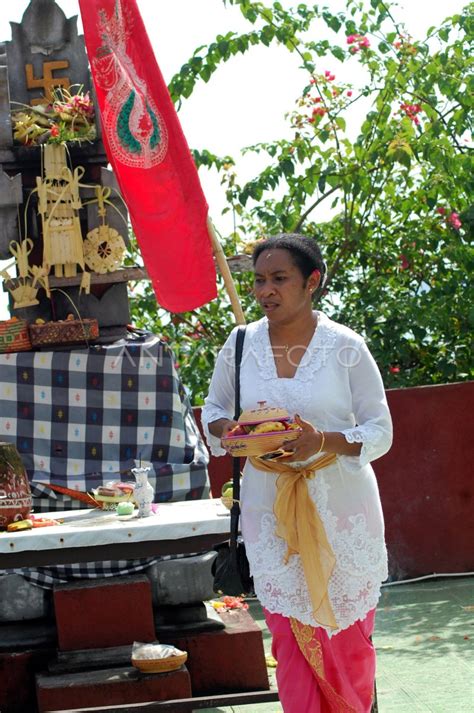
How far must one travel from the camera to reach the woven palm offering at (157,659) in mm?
4883

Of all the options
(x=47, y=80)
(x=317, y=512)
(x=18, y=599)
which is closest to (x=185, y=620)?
(x=18, y=599)

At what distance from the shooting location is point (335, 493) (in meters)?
3.61

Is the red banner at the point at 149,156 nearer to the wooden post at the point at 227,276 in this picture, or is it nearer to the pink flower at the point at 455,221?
the wooden post at the point at 227,276

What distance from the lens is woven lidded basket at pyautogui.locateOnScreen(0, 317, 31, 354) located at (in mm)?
5938

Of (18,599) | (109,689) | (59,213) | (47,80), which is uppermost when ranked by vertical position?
(47,80)

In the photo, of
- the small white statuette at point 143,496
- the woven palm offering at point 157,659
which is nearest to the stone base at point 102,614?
the woven palm offering at point 157,659

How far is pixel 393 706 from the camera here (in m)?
5.09

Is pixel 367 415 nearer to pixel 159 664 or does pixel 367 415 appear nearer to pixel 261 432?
pixel 261 432

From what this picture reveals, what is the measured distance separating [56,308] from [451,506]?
11.5 feet


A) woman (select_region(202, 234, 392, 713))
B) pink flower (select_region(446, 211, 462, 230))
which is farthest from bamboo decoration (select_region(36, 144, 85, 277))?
pink flower (select_region(446, 211, 462, 230))

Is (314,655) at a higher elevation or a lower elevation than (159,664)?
higher

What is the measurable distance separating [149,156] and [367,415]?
9.03 feet

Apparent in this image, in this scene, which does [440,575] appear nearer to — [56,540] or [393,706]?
[393,706]

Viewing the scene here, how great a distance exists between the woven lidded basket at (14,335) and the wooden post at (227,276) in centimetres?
104
